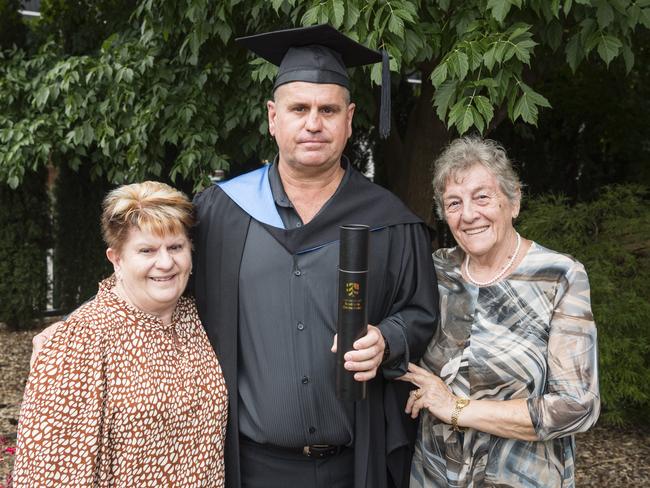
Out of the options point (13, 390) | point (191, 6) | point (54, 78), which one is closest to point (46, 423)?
point (191, 6)

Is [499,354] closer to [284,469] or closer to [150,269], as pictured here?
[284,469]

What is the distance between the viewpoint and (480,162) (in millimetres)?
2324

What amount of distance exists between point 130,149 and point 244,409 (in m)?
2.79

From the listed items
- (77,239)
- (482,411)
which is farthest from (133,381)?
(77,239)

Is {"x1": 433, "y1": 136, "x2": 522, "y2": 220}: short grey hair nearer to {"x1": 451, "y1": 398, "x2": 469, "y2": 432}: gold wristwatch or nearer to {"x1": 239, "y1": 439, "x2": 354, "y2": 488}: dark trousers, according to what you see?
{"x1": 451, "y1": 398, "x2": 469, "y2": 432}: gold wristwatch

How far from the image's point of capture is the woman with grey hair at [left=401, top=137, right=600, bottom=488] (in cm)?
216

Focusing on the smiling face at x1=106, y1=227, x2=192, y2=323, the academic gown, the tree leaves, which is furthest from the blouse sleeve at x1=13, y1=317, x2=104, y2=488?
the tree leaves

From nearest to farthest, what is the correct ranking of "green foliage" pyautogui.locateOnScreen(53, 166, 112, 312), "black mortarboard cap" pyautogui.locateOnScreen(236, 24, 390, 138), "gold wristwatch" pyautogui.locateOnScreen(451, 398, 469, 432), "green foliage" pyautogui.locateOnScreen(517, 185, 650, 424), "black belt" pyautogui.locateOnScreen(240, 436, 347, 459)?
1. "gold wristwatch" pyautogui.locateOnScreen(451, 398, 469, 432)
2. "black belt" pyautogui.locateOnScreen(240, 436, 347, 459)
3. "black mortarboard cap" pyautogui.locateOnScreen(236, 24, 390, 138)
4. "green foliage" pyautogui.locateOnScreen(517, 185, 650, 424)
5. "green foliage" pyautogui.locateOnScreen(53, 166, 112, 312)

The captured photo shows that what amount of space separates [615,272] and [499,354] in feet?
10.7

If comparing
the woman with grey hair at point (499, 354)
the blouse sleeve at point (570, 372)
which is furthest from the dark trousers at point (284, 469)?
the blouse sleeve at point (570, 372)

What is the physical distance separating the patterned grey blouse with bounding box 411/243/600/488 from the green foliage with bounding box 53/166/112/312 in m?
7.08

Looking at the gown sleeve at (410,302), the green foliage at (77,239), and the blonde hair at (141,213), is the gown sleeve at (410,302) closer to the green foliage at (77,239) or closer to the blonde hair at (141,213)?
the blonde hair at (141,213)

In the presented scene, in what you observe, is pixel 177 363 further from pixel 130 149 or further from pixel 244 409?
pixel 130 149

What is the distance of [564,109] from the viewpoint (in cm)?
809
